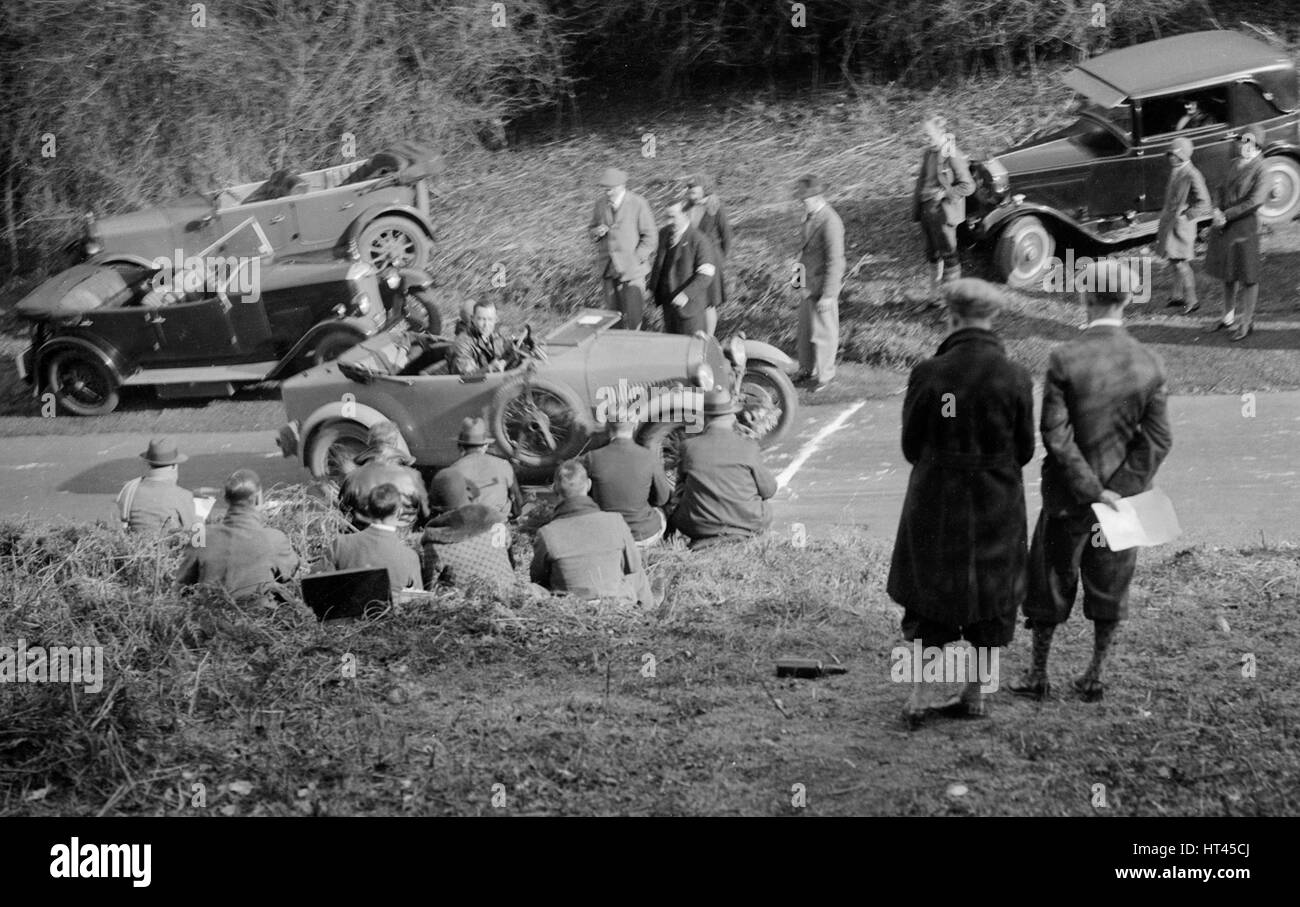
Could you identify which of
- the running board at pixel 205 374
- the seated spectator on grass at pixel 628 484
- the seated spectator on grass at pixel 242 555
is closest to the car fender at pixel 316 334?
the running board at pixel 205 374

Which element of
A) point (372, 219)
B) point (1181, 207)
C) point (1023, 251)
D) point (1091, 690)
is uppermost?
point (1181, 207)

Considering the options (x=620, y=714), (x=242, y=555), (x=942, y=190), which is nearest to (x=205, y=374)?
(x=242, y=555)

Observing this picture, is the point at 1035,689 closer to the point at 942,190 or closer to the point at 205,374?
the point at 942,190

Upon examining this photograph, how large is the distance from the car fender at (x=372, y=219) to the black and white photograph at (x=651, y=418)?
51 millimetres

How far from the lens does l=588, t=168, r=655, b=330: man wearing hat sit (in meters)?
13.9

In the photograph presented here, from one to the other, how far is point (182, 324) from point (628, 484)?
22.4 ft

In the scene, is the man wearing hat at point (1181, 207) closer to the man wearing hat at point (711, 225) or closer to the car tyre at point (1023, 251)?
the car tyre at point (1023, 251)

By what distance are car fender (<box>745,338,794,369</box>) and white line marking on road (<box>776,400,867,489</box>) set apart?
704 mm

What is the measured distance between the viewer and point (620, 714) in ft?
21.4

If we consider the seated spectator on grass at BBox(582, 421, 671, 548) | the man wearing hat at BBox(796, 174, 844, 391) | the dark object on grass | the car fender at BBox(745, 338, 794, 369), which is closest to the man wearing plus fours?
the dark object on grass

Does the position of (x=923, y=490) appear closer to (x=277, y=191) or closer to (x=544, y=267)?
(x=544, y=267)

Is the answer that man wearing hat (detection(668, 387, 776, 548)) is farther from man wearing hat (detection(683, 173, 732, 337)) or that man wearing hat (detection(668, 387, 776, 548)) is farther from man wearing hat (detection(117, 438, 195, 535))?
man wearing hat (detection(683, 173, 732, 337))

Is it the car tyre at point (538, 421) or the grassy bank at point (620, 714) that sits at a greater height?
the car tyre at point (538, 421)

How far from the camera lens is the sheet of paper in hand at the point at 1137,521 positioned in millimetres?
5918
